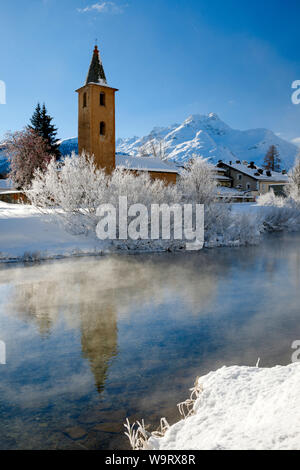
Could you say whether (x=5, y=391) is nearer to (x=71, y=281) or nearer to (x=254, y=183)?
(x=71, y=281)

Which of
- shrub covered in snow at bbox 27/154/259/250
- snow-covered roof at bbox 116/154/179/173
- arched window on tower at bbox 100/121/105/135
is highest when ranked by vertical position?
arched window on tower at bbox 100/121/105/135

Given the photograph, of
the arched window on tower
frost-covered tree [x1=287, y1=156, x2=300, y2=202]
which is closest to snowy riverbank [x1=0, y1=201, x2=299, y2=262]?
the arched window on tower

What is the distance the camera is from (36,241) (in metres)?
19.1

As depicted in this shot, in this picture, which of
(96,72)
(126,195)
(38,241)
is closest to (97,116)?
(96,72)

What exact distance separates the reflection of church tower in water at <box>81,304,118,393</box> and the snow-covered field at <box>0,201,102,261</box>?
835 cm

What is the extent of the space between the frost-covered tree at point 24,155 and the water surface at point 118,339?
23900 mm

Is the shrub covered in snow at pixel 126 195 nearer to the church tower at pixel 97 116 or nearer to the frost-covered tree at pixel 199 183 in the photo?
the frost-covered tree at pixel 199 183

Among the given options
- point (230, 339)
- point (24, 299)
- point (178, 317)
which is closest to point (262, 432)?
point (230, 339)

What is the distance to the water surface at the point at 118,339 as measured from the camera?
488 cm

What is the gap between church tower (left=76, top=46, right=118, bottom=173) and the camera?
1430 inches

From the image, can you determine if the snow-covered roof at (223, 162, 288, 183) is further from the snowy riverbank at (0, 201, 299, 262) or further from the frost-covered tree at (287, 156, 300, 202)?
the snowy riverbank at (0, 201, 299, 262)

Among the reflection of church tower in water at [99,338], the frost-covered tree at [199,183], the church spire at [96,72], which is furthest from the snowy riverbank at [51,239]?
the church spire at [96,72]

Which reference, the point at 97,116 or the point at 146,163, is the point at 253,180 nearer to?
the point at 146,163

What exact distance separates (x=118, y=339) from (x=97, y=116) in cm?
3230
